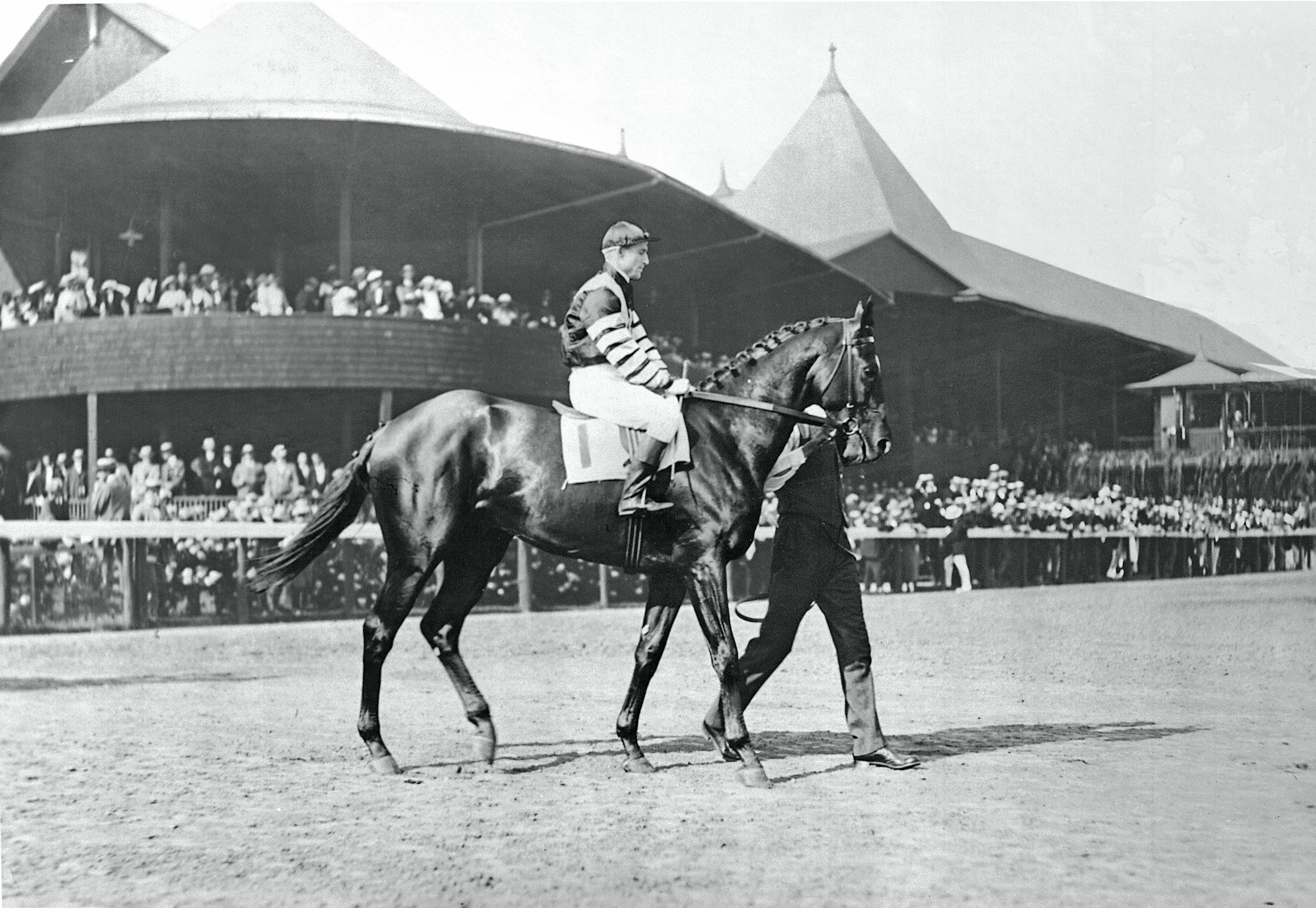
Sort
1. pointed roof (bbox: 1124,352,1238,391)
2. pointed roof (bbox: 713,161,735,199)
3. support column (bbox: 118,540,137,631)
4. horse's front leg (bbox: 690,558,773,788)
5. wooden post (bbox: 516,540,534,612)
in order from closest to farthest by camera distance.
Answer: horse's front leg (bbox: 690,558,773,788), pointed roof (bbox: 713,161,735,199), pointed roof (bbox: 1124,352,1238,391), support column (bbox: 118,540,137,631), wooden post (bbox: 516,540,534,612)

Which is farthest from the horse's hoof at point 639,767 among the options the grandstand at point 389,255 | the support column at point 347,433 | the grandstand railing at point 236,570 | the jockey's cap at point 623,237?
the support column at point 347,433

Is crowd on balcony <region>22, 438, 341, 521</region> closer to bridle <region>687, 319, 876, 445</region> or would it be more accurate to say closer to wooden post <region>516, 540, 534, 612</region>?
wooden post <region>516, 540, 534, 612</region>

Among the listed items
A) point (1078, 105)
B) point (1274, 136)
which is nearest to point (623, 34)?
point (1078, 105)

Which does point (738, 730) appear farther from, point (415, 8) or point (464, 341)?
point (464, 341)

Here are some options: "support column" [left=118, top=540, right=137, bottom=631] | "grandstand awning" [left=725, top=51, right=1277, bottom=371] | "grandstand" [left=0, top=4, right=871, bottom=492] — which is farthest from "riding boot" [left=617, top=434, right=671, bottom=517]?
"support column" [left=118, top=540, right=137, bottom=631]

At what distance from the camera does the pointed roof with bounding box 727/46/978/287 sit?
998cm

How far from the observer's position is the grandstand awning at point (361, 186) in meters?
12.8

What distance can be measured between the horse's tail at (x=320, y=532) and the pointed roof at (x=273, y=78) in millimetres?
4137

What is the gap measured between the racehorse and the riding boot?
115 mm

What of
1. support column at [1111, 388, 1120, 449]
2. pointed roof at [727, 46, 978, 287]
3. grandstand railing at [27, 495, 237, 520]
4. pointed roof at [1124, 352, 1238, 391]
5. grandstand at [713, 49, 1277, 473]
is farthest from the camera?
grandstand railing at [27, 495, 237, 520]

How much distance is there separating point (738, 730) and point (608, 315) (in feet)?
6.48

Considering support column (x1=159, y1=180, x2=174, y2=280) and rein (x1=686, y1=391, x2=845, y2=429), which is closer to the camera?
rein (x1=686, y1=391, x2=845, y2=429)

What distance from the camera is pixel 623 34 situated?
378 inches

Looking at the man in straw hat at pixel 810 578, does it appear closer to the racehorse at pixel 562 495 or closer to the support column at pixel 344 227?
the racehorse at pixel 562 495
